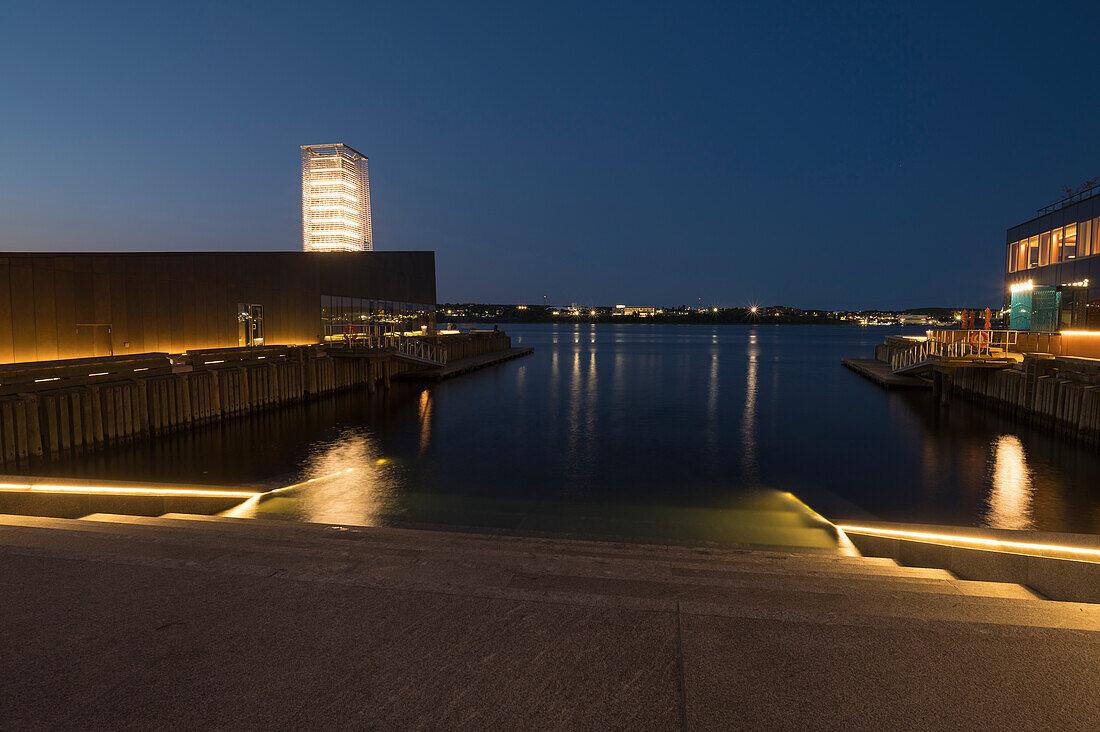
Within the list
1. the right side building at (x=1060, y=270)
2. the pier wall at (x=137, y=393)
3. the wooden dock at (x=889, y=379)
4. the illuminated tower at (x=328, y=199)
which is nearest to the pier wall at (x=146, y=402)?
the pier wall at (x=137, y=393)

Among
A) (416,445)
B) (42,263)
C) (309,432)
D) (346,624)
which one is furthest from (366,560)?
(42,263)

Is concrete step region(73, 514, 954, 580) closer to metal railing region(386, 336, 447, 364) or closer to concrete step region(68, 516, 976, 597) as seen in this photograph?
concrete step region(68, 516, 976, 597)

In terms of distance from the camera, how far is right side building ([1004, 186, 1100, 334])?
28953 mm

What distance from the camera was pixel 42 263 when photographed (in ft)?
63.0

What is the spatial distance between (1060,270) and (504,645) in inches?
1608

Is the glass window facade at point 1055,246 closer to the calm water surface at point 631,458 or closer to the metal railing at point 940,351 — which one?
the metal railing at point 940,351

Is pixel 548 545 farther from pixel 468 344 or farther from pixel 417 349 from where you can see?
pixel 468 344

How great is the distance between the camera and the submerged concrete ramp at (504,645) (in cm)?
303

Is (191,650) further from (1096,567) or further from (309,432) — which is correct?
(309,432)

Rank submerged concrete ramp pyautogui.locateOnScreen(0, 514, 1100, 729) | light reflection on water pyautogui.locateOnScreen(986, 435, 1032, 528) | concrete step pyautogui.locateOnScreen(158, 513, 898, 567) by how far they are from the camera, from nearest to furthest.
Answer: submerged concrete ramp pyautogui.locateOnScreen(0, 514, 1100, 729), concrete step pyautogui.locateOnScreen(158, 513, 898, 567), light reflection on water pyautogui.locateOnScreen(986, 435, 1032, 528)

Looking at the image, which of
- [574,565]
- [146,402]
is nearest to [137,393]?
[146,402]

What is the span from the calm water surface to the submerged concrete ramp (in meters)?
→ 7.38

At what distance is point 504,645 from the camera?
142 inches

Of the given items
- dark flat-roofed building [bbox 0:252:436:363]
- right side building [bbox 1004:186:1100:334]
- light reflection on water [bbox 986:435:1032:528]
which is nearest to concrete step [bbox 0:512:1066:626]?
light reflection on water [bbox 986:435:1032:528]
